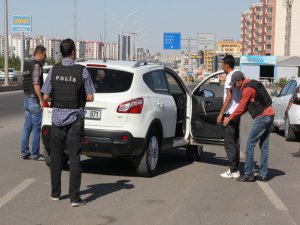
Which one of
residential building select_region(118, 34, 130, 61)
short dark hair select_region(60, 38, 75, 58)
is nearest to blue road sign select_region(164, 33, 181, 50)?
residential building select_region(118, 34, 130, 61)

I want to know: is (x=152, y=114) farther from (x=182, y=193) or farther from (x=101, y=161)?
(x=101, y=161)

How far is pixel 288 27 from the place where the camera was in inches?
4392

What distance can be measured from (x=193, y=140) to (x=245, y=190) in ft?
6.29

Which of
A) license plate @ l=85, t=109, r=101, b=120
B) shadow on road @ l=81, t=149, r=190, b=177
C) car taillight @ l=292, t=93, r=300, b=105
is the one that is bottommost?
shadow on road @ l=81, t=149, r=190, b=177

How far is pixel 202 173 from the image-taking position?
8.70m

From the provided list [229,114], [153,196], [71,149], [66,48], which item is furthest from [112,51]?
[71,149]

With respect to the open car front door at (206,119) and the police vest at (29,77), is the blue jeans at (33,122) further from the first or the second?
the open car front door at (206,119)

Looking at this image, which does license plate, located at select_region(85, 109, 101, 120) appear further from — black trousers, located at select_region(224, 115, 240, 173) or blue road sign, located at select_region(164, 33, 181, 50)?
blue road sign, located at select_region(164, 33, 181, 50)

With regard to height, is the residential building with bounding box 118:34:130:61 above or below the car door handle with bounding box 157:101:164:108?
above

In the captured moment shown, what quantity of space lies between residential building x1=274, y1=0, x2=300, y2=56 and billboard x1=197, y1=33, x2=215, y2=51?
32.7 meters

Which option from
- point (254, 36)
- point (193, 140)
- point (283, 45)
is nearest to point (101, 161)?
point (193, 140)

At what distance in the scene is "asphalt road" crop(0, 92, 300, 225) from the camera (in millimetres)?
5781

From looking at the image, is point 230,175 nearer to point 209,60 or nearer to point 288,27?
point 288,27

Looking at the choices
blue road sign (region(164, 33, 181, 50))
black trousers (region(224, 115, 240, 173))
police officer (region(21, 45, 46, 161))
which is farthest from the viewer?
blue road sign (region(164, 33, 181, 50))
